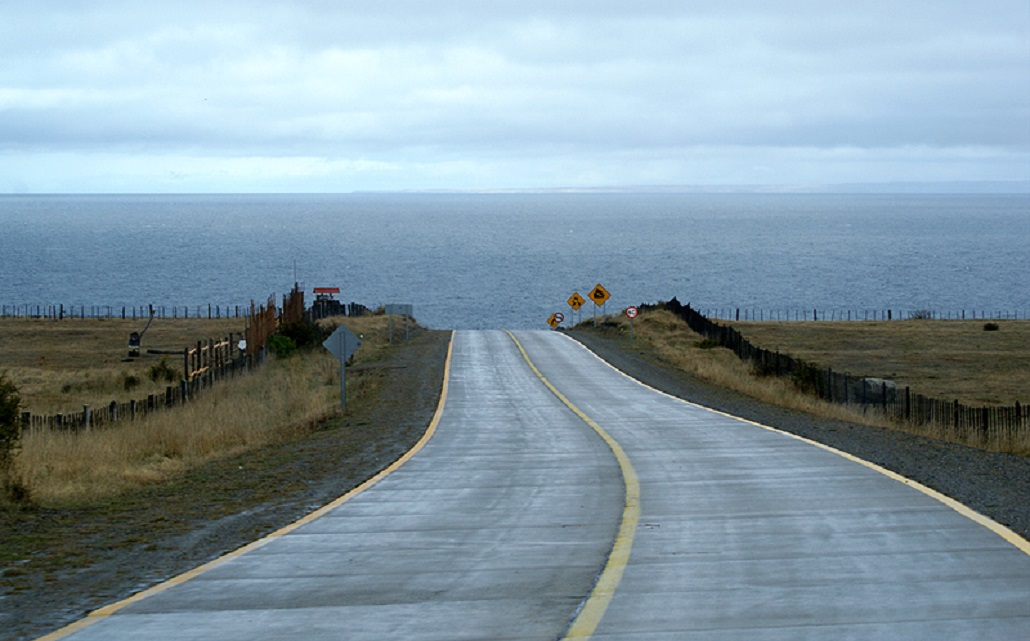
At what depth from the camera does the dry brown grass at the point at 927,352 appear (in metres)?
44.0

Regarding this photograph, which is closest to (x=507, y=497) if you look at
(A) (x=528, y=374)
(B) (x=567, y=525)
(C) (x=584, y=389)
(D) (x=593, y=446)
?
(B) (x=567, y=525)

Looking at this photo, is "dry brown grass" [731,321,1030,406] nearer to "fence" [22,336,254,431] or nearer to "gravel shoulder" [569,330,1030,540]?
"gravel shoulder" [569,330,1030,540]

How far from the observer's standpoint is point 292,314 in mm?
51844

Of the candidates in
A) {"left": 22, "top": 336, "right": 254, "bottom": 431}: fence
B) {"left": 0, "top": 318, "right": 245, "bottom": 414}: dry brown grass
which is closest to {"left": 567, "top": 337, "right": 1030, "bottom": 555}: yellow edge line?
{"left": 22, "top": 336, "right": 254, "bottom": 431}: fence

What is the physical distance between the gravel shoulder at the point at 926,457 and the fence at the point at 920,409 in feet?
7.74

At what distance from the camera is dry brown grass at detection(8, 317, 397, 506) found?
602 inches

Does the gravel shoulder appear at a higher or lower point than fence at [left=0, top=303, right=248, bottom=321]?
higher

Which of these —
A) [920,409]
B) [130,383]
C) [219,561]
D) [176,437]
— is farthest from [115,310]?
[219,561]

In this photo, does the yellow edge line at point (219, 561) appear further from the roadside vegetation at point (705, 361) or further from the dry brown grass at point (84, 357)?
the dry brown grass at point (84, 357)

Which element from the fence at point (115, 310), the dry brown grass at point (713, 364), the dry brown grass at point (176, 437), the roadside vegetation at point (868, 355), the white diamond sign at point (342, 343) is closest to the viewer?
the dry brown grass at point (176, 437)

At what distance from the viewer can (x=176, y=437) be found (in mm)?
20391

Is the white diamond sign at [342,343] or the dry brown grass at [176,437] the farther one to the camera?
the white diamond sign at [342,343]

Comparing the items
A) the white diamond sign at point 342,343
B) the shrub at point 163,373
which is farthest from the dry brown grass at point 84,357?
the white diamond sign at point 342,343

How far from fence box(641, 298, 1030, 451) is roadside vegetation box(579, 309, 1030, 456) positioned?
304mm
